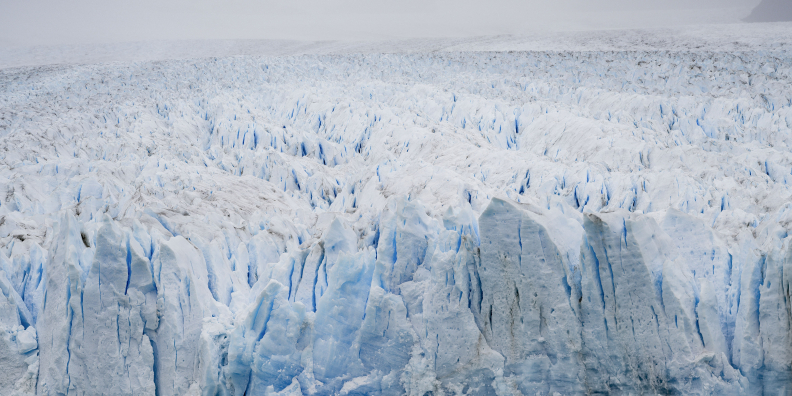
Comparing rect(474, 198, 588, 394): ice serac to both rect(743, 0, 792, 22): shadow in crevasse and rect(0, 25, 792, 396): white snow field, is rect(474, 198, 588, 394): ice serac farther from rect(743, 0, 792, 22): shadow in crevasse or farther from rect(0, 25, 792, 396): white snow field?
rect(743, 0, 792, 22): shadow in crevasse

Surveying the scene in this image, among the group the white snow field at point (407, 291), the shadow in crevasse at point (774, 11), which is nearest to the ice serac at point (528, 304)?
the white snow field at point (407, 291)

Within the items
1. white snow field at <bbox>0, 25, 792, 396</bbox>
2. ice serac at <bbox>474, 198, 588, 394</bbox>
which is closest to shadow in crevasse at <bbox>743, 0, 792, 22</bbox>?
white snow field at <bbox>0, 25, 792, 396</bbox>

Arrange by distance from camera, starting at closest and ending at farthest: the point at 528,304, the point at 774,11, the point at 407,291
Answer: the point at 528,304
the point at 407,291
the point at 774,11

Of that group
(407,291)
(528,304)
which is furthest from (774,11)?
(407,291)

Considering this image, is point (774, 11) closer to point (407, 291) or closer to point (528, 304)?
point (528, 304)

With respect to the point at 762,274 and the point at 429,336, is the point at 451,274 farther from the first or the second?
the point at 762,274

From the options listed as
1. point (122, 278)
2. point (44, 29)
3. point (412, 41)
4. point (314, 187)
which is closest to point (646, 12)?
point (412, 41)

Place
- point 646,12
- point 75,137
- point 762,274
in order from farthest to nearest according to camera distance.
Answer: point 646,12 → point 75,137 → point 762,274

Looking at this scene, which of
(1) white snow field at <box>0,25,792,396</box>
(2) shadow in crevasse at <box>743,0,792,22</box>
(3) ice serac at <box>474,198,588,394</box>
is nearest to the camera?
(1) white snow field at <box>0,25,792,396</box>
